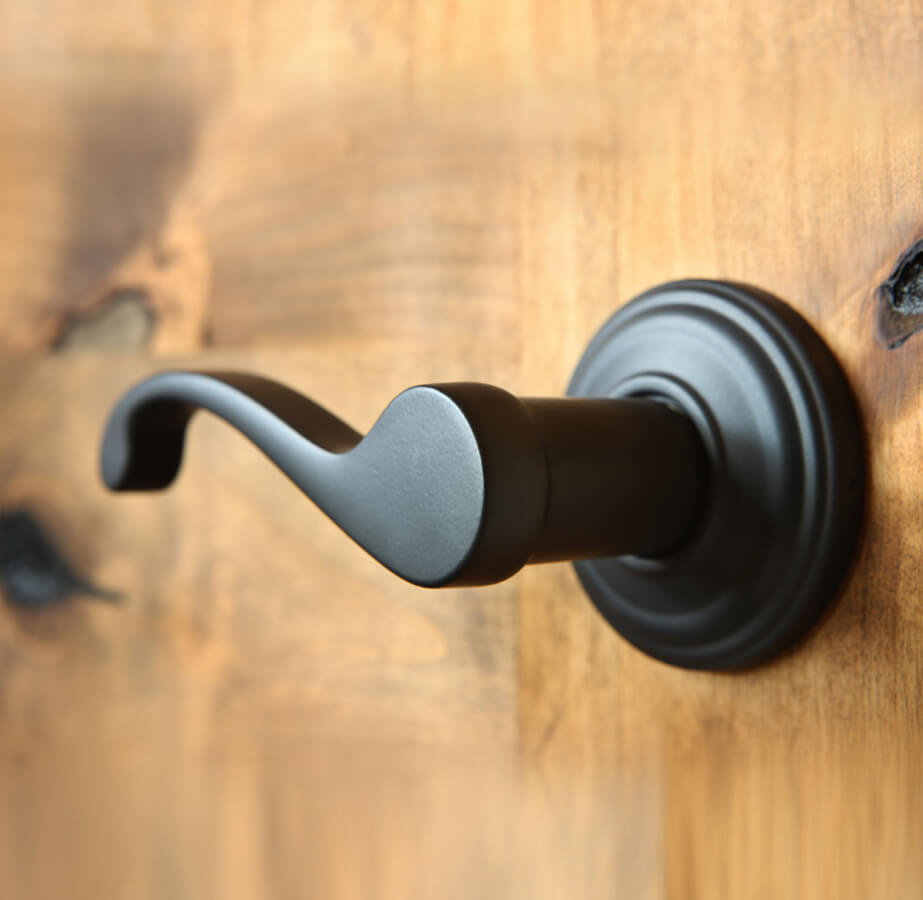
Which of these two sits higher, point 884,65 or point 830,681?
point 884,65

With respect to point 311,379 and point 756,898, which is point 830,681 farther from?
point 311,379

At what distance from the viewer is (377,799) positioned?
273 mm

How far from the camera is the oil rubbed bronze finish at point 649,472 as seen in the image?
6.5 inches

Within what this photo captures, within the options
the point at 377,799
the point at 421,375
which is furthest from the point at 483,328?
the point at 377,799

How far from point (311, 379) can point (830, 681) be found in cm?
15

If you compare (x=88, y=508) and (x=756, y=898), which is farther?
(x=88, y=508)

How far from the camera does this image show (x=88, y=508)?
0.32 metres

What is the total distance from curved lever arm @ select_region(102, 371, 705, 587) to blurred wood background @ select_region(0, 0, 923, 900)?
4 cm

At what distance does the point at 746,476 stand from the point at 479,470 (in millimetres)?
58

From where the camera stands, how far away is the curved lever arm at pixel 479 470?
16cm

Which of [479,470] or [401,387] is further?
[401,387]

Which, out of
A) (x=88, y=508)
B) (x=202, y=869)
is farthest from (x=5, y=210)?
(x=202, y=869)

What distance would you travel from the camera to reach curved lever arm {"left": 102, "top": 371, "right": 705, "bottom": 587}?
0.54 feet

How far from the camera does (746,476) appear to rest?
192 millimetres
